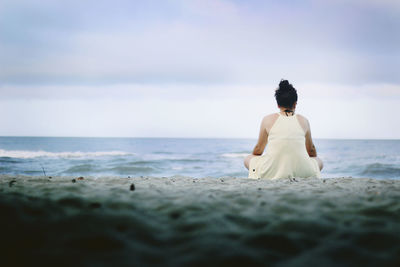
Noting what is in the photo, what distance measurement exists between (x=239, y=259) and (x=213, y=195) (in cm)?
122

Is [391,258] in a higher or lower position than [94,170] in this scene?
higher

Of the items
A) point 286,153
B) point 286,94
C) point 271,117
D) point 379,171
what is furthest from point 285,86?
point 379,171

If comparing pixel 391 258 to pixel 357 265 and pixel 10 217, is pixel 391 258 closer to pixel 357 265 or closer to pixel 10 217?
pixel 357 265

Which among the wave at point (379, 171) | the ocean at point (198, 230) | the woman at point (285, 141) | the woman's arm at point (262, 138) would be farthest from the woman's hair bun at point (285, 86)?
the wave at point (379, 171)

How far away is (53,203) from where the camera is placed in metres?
2.15

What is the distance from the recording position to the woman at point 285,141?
4227 mm

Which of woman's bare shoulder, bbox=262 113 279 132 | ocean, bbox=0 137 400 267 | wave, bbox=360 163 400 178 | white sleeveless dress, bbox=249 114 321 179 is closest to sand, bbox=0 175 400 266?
ocean, bbox=0 137 400 267

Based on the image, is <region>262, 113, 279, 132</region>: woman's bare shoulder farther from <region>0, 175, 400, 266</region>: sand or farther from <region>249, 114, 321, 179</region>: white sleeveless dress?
<region>0, 175, 400, 266</region>: sand

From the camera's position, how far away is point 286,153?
4258mm

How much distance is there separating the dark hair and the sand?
216 cm

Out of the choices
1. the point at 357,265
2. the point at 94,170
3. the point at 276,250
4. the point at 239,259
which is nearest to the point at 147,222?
the point at 239,259

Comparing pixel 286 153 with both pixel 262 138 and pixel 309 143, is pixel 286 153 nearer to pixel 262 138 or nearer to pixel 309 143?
pixel 262 138

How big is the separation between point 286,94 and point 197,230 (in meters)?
3.20

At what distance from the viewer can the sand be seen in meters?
1.39
